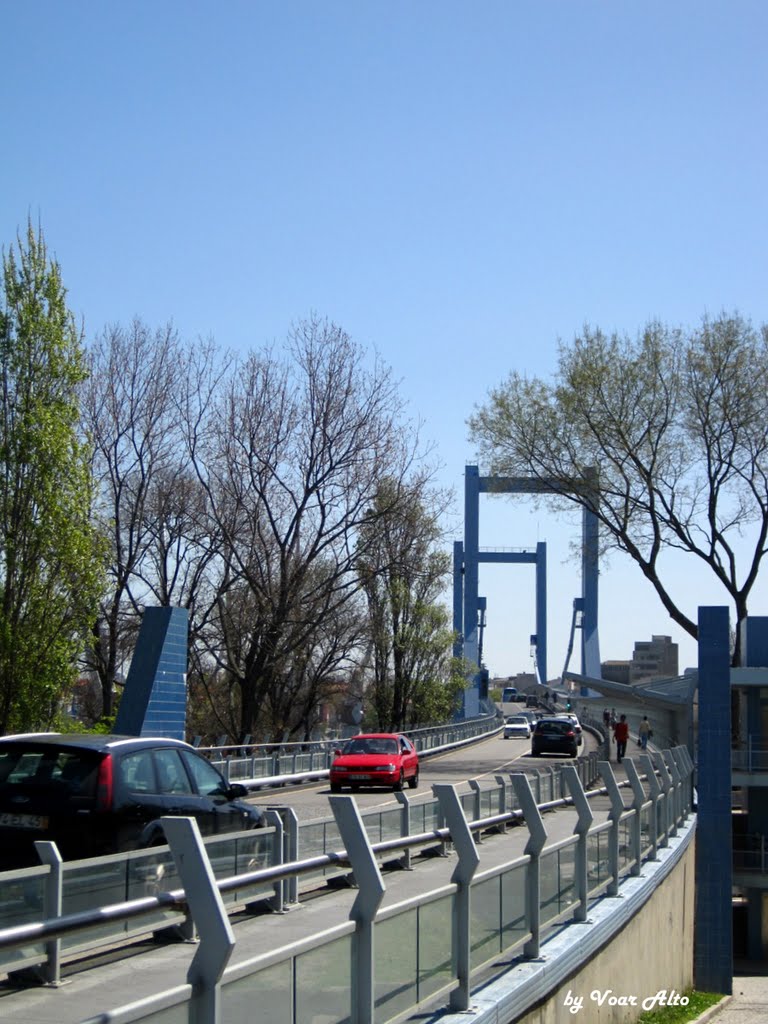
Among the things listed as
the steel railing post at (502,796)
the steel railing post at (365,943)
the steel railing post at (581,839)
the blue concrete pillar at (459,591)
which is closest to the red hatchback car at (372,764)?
the steel railing post at (502,796)

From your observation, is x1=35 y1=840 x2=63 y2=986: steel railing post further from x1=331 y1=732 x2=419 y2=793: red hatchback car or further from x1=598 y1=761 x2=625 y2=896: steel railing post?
x1=331 y1=732 x2=419 y2=793: red hatchback car

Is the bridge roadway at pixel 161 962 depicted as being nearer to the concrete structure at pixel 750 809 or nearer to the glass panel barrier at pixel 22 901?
the glass panel barrier at pixel 22 901

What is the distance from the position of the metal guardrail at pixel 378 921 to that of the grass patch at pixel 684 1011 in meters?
2.78

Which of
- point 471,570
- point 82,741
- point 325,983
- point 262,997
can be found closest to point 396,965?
point 325,983

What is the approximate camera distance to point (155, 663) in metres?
27.5

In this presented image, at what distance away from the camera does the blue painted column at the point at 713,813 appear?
2458 cm

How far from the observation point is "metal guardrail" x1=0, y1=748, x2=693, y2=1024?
4375 mm

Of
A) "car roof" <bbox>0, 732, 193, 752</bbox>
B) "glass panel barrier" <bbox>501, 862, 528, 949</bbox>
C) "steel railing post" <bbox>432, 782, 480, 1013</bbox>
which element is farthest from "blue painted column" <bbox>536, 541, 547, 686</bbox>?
"steel railing post" <bbox>432, 782, 480, 1013</bbox>

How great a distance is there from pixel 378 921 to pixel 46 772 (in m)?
4.79

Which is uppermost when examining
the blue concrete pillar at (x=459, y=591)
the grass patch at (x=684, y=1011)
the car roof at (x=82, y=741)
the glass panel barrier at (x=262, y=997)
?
the blue concrete pillar at (x=459, y=591)

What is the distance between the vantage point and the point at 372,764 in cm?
3158

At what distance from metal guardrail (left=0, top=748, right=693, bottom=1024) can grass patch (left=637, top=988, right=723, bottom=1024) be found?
109 inches

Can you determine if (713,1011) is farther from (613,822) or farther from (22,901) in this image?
(22,901)

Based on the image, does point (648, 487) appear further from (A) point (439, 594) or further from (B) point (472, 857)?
(B) point (472, 857)
